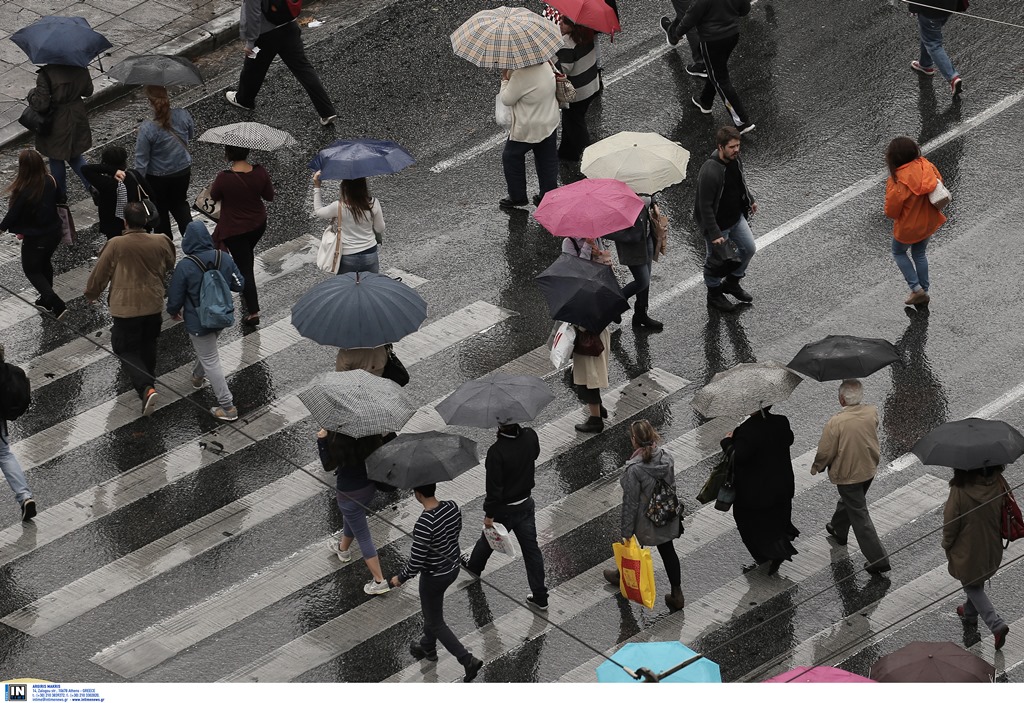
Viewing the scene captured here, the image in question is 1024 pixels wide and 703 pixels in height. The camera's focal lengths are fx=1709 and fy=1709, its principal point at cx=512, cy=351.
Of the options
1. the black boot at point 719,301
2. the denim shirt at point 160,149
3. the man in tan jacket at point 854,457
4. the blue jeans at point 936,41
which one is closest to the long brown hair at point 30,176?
the denim shirt at point 160,149

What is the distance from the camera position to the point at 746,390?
10.8 meters

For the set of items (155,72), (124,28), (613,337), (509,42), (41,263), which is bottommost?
(613,337)

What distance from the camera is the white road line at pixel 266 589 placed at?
35.1 ft

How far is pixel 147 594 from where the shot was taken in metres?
11.2

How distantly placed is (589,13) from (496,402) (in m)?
5.81

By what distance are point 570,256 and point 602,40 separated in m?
6.19

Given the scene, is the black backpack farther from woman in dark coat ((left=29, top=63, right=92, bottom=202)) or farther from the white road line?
woman in dark coat ((left=29, top=63, right=92, bottom=202))

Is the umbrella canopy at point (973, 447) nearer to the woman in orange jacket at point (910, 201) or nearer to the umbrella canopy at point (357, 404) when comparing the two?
the umbrella canopy at point (357, 404)

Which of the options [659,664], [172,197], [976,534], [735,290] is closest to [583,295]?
[735,290]

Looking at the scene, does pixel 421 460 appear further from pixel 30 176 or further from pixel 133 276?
pixel 30 176

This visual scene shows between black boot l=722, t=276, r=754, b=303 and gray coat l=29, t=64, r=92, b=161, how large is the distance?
226 inches

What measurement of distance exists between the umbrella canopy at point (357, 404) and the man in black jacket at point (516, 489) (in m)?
0.67

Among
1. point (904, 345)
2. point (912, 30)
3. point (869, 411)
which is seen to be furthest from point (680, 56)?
point (869, 411)

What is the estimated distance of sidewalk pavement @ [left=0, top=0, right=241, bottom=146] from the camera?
57.4ft
